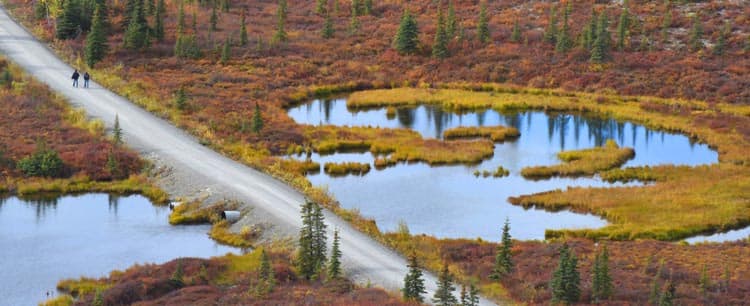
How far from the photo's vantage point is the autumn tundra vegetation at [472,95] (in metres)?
40.0

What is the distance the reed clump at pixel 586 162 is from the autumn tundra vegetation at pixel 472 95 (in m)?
0.17

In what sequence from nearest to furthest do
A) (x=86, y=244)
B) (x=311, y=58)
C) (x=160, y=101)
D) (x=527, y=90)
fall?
(x=86, y=244), (x=160, y=101), (x=527, y=90), (x=311, y=58)

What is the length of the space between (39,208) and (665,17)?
61.3 meters

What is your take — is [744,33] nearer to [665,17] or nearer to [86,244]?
[665,17]

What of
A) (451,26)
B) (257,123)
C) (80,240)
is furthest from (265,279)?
(451,26)

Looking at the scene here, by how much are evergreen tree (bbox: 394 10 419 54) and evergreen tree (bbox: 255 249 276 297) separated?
53.8 meters

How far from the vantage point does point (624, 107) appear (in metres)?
76.8

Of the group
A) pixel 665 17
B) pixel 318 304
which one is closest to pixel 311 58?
pixel 665 17

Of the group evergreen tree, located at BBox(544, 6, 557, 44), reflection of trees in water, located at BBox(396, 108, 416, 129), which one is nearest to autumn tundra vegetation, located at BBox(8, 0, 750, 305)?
evergreen tree, located at BBox(544, 6, 557, 44)

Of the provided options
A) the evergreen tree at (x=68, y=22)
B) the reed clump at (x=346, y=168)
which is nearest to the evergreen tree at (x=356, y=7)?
the evergreen tree at (x=68, y=22)

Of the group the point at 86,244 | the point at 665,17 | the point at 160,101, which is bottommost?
the point at 86,244

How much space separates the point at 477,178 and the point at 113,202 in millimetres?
19130

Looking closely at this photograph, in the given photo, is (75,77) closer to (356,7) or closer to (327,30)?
(327,30)

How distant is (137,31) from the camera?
86438 millimetres
